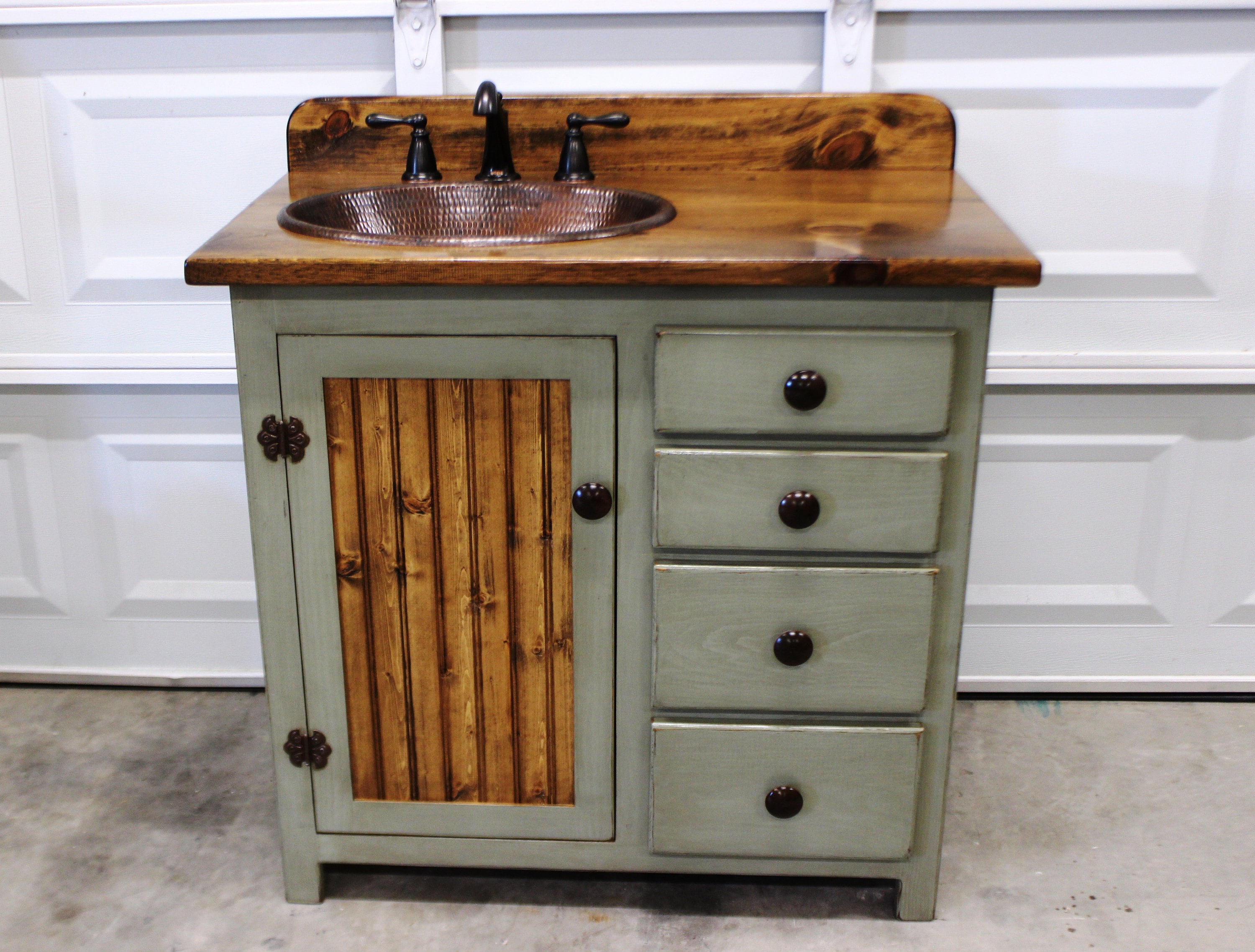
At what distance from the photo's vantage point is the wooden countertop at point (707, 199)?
4.18 ft

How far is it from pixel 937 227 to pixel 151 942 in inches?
52.8

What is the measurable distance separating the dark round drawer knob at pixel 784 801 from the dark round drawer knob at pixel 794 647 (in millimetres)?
179

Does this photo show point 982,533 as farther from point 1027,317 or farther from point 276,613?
point 276,613

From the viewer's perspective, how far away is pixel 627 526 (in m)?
1.43

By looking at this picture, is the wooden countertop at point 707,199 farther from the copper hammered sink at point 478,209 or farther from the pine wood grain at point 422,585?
the pine wood grain at point 422,585

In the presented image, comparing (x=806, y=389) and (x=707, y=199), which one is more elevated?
(x=707, y=199)

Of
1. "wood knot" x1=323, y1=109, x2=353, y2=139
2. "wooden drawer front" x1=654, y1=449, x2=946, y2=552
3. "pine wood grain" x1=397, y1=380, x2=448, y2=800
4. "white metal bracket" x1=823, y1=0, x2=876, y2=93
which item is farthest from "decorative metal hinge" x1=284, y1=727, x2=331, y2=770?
"white metal bracket" x1=823, y1=0, x2=876, y2=93

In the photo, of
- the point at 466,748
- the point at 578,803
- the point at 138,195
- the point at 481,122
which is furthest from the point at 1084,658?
the point at 138,195

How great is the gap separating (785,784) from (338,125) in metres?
1.13

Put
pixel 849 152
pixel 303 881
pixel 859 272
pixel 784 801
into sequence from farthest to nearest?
pixel 849 152 < pixel 303 881 < pixel 784 801 < pixel 859 272

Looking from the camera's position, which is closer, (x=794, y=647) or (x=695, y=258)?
(x=695, y=258)

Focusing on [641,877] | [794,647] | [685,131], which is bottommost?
[641,877]

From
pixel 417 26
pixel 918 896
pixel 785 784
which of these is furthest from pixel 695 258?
pixel 918 896

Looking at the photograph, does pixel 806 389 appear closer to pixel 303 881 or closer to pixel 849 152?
pixel 849 152
